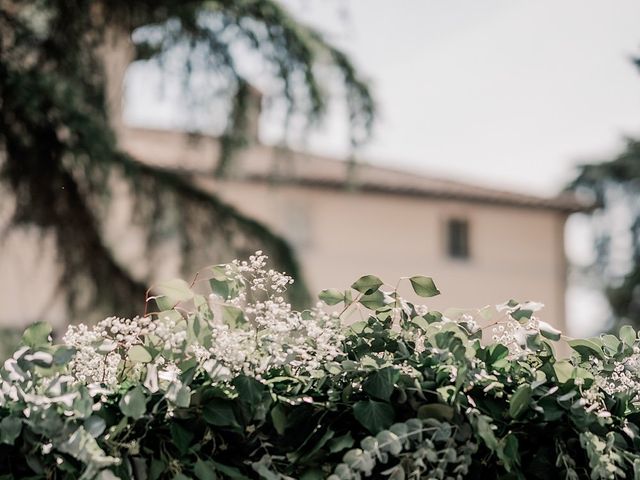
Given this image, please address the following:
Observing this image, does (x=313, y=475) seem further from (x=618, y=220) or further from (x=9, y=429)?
(x=618, y=220)

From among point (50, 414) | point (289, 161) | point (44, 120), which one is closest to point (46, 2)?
point (44, 120)

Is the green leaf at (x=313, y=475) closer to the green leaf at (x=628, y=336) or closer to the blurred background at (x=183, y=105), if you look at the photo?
the green leaf at (x=628, y=336)

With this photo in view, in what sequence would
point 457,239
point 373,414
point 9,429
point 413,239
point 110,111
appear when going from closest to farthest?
point 9,429
point 373,414
point 110,111
point 413,239
point 457,239

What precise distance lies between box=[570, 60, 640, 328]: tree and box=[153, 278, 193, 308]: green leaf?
19.8m

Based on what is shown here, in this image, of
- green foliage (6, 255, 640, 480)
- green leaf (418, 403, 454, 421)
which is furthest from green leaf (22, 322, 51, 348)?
green leaf (418, 403, 454, 421)

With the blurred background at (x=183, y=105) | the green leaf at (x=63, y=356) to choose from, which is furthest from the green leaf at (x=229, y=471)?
the blurred background at (x=183, y=105)

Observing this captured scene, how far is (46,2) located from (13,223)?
1.80 m

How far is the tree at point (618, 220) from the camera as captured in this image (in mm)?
20750

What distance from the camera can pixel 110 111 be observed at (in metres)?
7.57

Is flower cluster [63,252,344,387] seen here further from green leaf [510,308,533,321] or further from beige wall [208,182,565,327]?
beige wall [208,182,565,327]

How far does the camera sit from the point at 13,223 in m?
7.49

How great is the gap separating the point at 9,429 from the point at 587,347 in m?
1.21

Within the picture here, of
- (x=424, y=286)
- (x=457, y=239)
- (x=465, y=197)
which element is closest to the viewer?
(x=424, y=286)

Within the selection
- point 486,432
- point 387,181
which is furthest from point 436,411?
point 387,181
